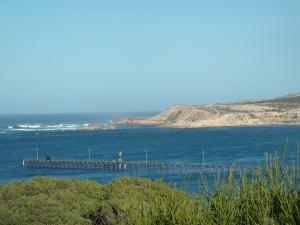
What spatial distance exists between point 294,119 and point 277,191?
581 feet

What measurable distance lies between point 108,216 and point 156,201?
6172 millimetres

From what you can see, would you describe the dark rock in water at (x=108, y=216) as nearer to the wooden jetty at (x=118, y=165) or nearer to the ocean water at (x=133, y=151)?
the ocean water at (x=133, y=151)

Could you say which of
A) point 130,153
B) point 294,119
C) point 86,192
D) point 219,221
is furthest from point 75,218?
point 294,119

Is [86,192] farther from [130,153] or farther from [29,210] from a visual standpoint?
[130,153]

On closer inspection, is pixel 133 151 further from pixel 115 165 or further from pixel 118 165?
pixel 118 165

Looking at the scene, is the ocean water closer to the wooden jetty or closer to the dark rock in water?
the wooden jetty

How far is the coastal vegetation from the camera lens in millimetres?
9383

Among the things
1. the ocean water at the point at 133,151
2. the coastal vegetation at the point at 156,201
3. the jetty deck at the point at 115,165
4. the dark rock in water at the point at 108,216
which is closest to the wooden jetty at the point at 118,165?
the jetty deck at the point at 115,165

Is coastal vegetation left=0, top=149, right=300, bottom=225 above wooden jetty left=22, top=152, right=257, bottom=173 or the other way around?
above

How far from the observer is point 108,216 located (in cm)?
1678

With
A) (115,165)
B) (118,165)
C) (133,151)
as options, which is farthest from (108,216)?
(133,151)

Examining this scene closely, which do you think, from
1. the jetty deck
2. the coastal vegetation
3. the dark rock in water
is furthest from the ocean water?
the dark rock in water

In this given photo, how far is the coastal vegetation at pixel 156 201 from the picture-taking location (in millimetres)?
9383

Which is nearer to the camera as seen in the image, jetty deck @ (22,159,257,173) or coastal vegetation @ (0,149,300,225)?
coastal vegetation @ (0,149,300,225)
